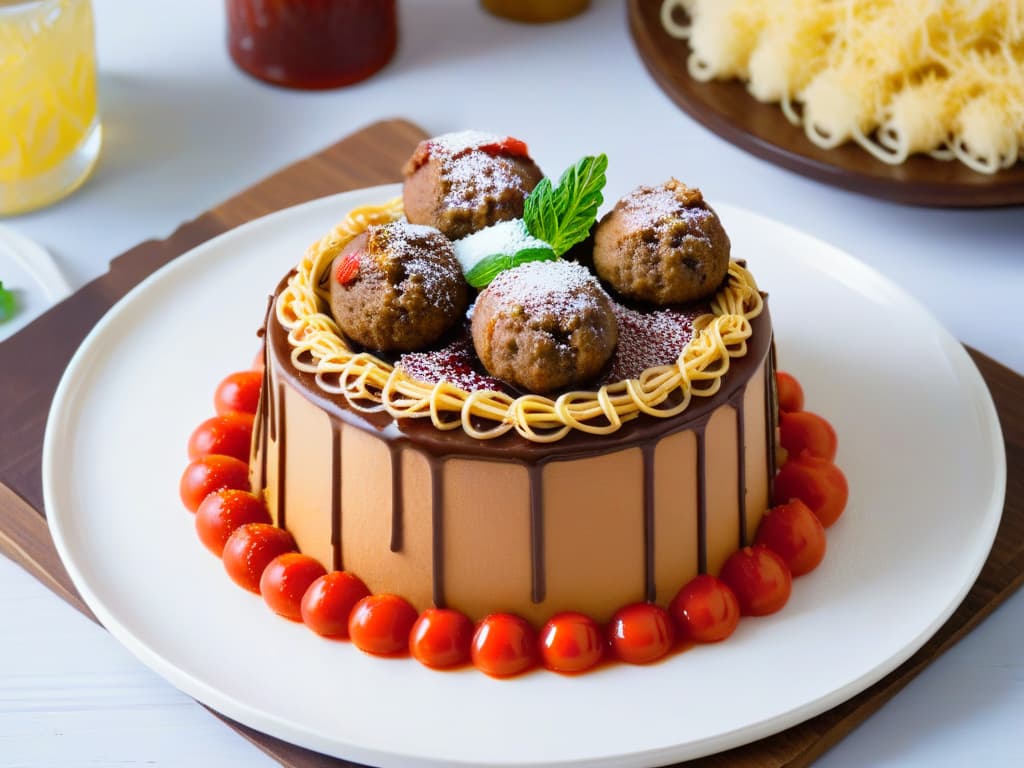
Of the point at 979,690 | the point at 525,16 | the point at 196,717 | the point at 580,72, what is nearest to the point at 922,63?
the point at 580,72

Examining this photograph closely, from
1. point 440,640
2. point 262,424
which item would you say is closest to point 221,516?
point 262,424

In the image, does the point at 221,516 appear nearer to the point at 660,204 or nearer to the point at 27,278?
the point at 660,204

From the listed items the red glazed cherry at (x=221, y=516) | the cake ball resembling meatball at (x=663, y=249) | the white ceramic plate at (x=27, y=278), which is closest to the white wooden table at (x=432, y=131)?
the white ceramic plate at (x=27, y=278)

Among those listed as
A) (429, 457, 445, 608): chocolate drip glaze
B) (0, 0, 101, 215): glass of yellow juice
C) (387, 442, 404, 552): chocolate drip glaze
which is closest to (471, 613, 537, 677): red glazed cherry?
(429, 457, 445, 608): chocolate drip glaze

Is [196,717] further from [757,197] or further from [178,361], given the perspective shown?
[757,197]

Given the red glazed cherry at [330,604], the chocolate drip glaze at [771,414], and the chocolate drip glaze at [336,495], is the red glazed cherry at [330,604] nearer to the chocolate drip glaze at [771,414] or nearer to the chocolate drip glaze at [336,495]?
the chocolate drip glaze at [336,495]

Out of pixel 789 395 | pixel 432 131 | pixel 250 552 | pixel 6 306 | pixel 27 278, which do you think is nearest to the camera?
pixel 250 552
